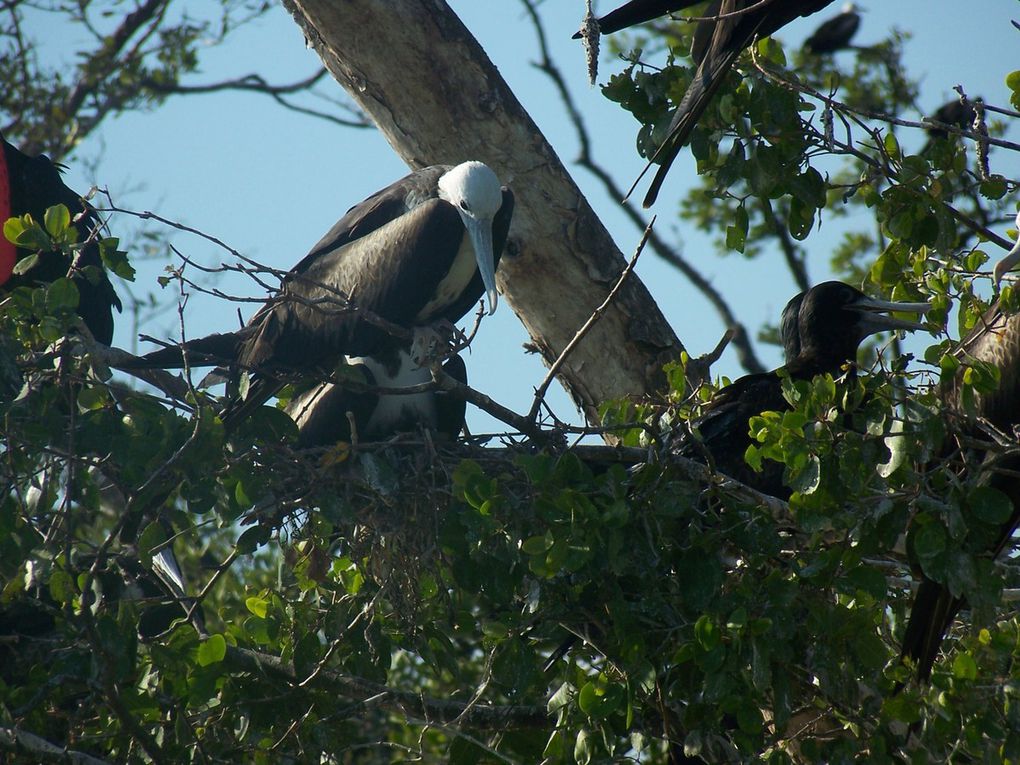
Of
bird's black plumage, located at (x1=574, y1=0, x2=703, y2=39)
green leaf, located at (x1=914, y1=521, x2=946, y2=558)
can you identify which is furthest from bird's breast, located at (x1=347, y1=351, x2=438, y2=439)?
green leaf, located at (x1=914, y1=521, x2=946, y2=558)

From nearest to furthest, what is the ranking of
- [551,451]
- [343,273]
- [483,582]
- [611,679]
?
[611,679], [483,582], [551,451], [343,273]

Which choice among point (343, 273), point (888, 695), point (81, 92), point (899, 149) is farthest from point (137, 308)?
point (888, 695)

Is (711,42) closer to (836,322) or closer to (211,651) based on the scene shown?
(836,322)

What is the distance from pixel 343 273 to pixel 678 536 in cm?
137

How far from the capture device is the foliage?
2.37 m

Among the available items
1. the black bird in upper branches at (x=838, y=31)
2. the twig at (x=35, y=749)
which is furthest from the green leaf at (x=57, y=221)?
the black bird in upper branches at (x=838, y=31)

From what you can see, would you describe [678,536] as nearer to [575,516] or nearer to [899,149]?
[575,516]

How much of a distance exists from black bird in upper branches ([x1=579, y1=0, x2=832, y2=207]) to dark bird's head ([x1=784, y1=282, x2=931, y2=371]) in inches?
47.3

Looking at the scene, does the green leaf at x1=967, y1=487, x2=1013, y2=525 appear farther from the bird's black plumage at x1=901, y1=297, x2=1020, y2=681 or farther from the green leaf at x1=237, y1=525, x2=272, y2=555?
the green leaf at x1=237, y1=525, x2=272, y2=555

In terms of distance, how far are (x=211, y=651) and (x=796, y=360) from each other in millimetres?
2148

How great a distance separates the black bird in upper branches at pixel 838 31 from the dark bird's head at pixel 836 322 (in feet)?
6.85

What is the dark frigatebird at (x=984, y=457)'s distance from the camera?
252cm

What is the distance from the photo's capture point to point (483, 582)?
2.74 metres

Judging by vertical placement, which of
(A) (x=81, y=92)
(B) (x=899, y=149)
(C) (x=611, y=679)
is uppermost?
(A) (x=81, y=92)
